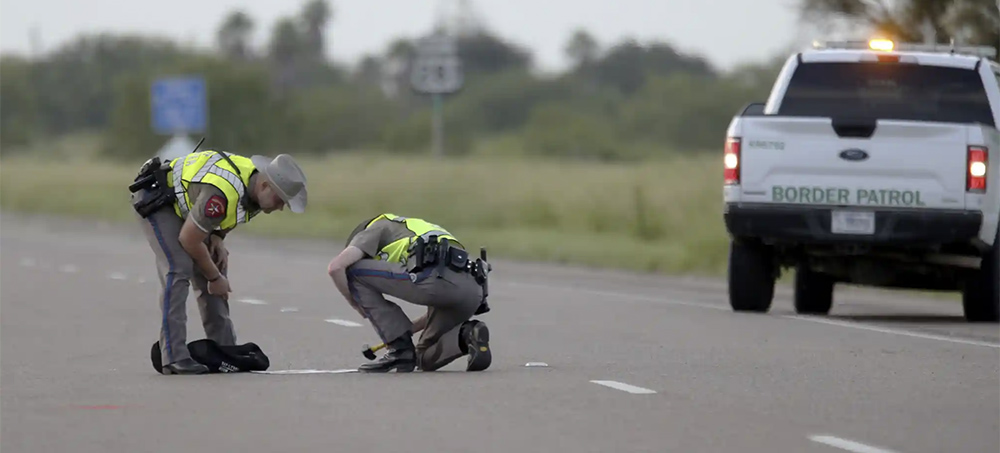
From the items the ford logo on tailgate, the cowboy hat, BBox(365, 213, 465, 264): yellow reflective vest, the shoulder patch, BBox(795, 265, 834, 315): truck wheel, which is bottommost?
BBox(795, 265, 834, 315): truck wheel

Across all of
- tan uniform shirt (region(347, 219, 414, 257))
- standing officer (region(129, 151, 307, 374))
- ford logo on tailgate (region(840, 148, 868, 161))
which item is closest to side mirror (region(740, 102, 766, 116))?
ford logo on tailgate (region(840, 148, 868, 161))

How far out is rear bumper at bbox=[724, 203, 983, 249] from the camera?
50.8ft

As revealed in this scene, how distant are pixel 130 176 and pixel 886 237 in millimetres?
46398

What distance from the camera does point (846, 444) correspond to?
Result: 27.7 ft

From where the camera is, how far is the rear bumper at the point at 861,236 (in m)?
15.5

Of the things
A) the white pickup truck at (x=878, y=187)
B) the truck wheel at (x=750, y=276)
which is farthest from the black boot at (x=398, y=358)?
the truck wheel at (x=750, y=276)

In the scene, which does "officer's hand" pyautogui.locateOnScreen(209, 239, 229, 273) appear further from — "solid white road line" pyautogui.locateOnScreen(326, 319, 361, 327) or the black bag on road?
"solid white road line" pyautogui.locateOnScreen(326, 319, 361, 327)

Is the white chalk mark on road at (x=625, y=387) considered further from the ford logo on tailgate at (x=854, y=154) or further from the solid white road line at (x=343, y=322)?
the ford logo on tailgate at (x=854, y=154)

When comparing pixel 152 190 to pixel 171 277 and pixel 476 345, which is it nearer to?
pixel 171 277

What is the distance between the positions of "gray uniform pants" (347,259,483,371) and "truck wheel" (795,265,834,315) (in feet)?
23.1

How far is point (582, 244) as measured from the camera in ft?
103

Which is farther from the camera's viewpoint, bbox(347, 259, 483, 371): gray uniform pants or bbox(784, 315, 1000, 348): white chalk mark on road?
bbox(784, 315, 1000, 348): white chalk mark on road

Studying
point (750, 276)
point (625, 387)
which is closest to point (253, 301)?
point (750, 276)

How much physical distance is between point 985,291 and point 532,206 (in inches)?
905
